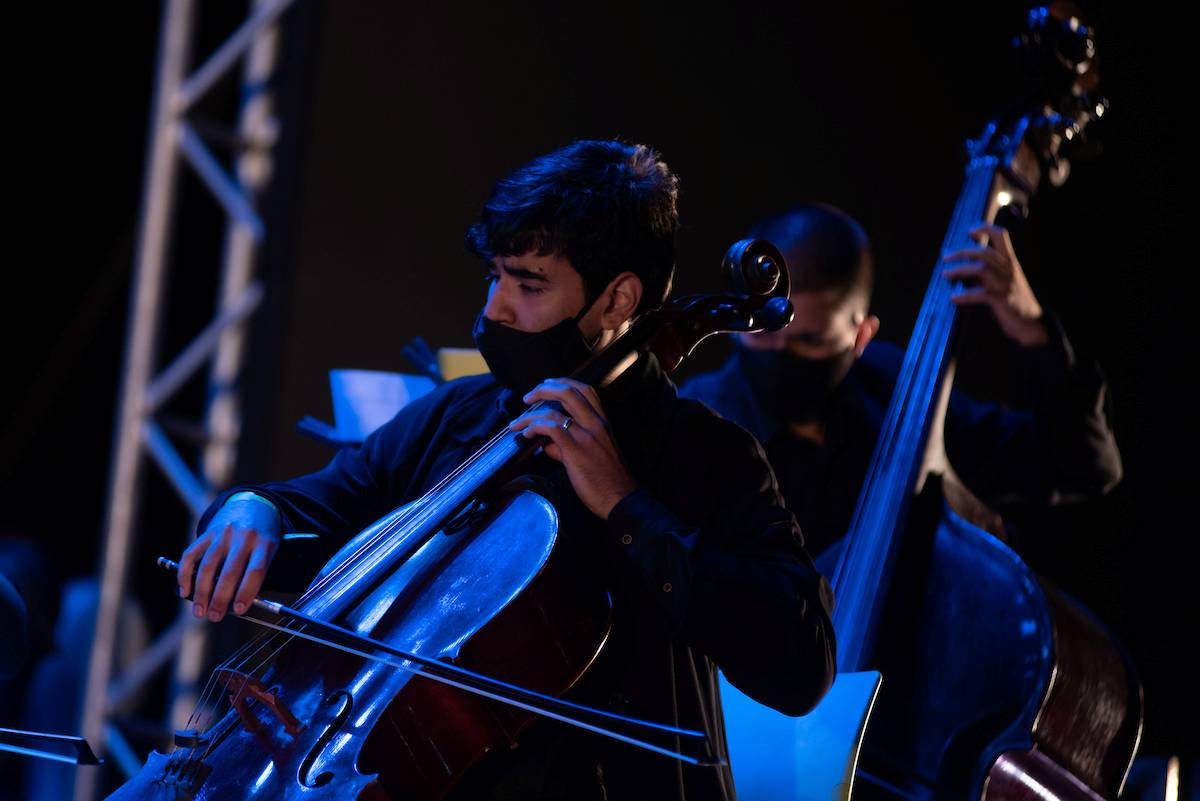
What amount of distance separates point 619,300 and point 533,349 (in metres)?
0.15

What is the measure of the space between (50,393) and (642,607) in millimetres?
2778

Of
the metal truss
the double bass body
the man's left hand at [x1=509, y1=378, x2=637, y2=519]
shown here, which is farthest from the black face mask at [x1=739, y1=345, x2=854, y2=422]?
the metal truss

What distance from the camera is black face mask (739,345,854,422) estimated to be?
263 cm

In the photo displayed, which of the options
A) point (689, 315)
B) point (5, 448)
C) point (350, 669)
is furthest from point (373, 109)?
point (350, 669)

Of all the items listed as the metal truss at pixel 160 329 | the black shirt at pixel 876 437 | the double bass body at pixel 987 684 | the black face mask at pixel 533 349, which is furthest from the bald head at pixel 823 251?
the metal truss at pixel 160 329

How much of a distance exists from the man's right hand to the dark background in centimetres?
182

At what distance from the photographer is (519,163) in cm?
357

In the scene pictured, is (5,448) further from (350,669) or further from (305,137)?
(350,669)

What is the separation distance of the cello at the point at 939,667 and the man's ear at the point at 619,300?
0.60 meters

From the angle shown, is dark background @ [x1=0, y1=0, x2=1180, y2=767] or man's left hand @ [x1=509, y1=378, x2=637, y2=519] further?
dark background @ [x1=0, y1=0, x2=1180, y2=767]

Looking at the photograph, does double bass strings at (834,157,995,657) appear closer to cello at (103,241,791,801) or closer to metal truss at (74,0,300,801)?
cello at (103,241,791,801)

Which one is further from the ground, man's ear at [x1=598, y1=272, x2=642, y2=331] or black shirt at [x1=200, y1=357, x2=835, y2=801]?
man's ear at [x1=598, y1=272, x2=642, y2=331]

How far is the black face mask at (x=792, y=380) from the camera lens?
104 inches

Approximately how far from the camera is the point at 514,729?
1381 millimetres
